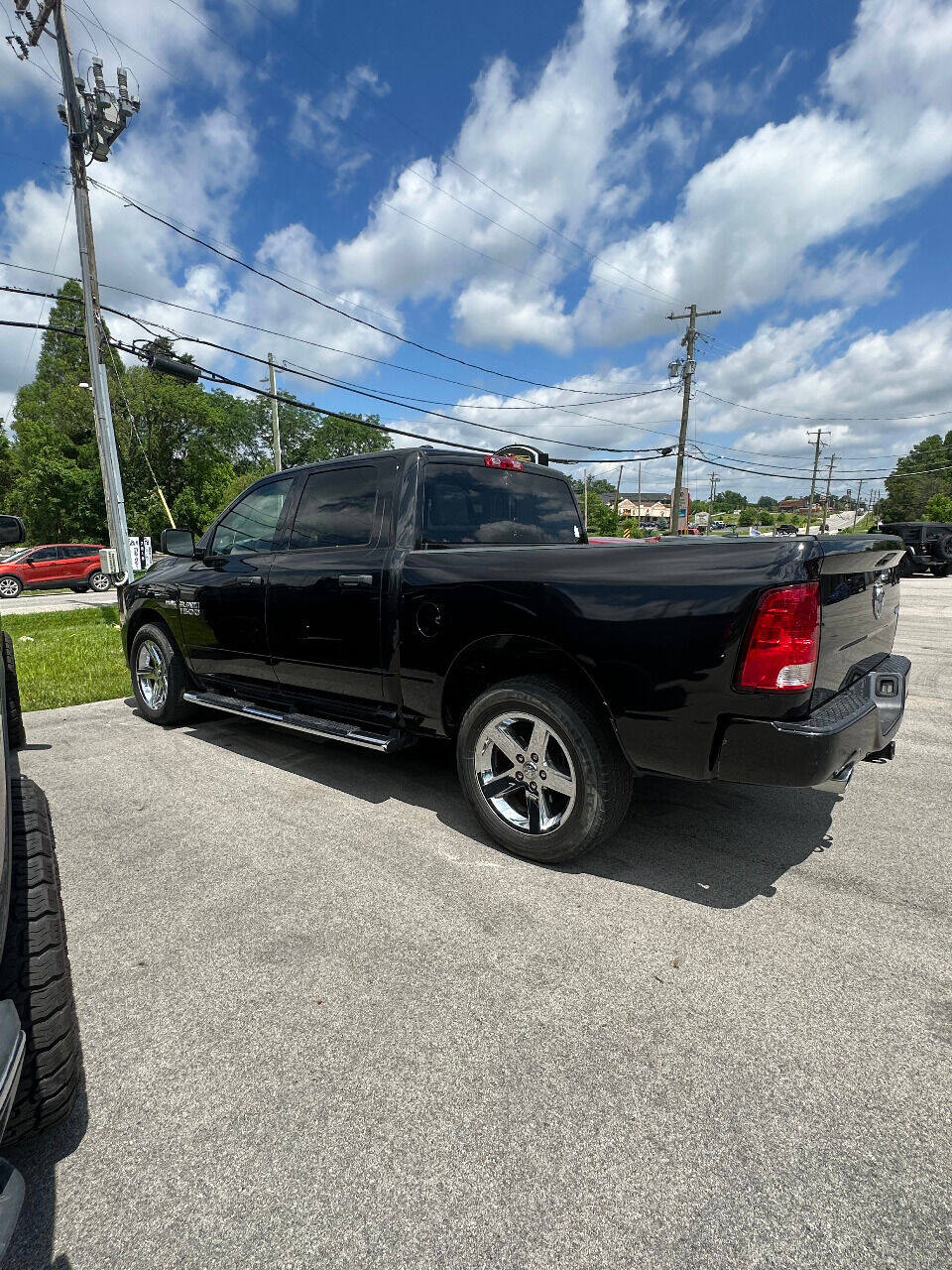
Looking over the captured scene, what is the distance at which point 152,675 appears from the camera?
522cm

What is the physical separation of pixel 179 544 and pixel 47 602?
15852mm

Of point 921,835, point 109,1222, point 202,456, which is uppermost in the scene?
point 202,456

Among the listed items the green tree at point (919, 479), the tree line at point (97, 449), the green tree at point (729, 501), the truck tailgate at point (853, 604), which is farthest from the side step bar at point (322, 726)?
the green tree at point (729, 501)

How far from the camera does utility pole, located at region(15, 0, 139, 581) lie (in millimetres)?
12172

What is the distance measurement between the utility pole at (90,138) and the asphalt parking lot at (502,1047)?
12632 mm

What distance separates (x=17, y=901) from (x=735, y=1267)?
180cm

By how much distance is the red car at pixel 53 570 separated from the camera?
66.7 ft

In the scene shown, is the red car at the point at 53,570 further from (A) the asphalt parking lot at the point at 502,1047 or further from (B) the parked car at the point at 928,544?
(B) the parked car at the point at 928,544

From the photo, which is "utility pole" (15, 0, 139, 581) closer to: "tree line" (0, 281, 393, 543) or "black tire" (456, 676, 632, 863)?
"black tire" (456, 676, 632, 863)

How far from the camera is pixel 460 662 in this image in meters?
3.08

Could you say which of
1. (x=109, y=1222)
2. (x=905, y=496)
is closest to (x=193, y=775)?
(x=109, y=1222)

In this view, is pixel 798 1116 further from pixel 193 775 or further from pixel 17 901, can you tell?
pixel 193 775

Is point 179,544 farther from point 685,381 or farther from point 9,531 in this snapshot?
point 685,381

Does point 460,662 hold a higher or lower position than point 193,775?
higher
